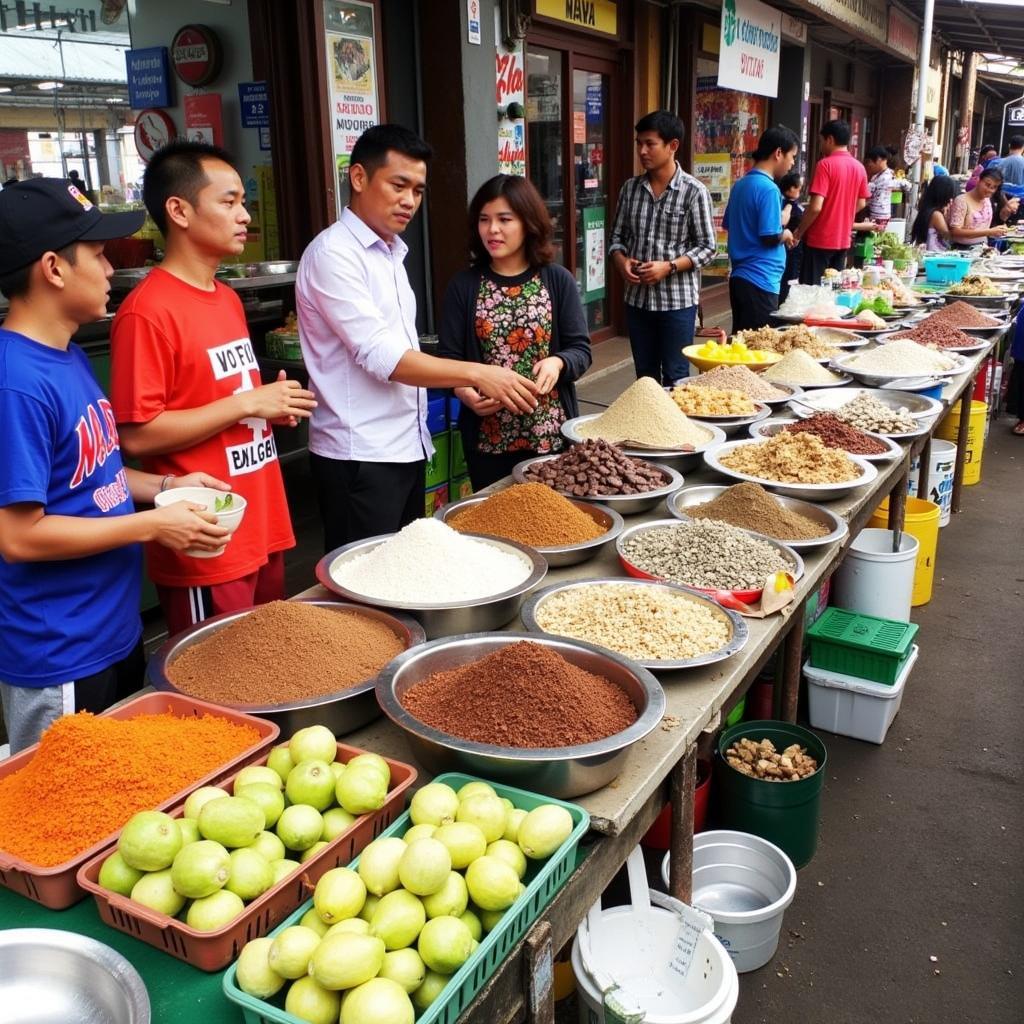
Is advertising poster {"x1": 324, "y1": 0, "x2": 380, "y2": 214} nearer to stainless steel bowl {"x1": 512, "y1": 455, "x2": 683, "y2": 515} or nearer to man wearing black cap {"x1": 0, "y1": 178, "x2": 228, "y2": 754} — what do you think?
A: stainless steel bowl {"x1": 512, "y1": 455, "x2": 683, "y2": 515}

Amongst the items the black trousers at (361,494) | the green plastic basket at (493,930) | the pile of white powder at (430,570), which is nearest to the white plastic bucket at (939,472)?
the black trousers at (361,494)

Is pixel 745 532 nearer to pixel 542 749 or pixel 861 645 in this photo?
pixel 861 645

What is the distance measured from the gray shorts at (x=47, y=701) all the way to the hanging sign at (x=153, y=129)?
402cm

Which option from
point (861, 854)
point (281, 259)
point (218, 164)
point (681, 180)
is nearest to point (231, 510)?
point (218, 164)

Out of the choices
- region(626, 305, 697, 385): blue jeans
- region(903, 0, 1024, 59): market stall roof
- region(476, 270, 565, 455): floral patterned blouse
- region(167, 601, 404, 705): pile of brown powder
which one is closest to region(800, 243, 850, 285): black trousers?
region(626, 305, 697, 385): blue jeans

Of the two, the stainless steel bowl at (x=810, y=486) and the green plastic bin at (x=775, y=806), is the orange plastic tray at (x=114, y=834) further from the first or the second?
the stainless steel bowl at (x=810, y=486)

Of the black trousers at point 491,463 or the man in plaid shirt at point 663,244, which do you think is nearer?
the black trousers at point 491,463

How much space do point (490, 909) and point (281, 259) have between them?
450 cm

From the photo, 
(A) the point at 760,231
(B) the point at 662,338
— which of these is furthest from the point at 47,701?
(A) the point at 760,231

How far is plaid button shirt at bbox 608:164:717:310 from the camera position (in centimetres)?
510

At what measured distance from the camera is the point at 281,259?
5.16 m

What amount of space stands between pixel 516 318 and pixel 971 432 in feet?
12.7

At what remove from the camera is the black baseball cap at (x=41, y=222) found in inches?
69.1

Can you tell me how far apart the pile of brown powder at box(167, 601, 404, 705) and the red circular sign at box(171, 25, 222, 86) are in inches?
161
